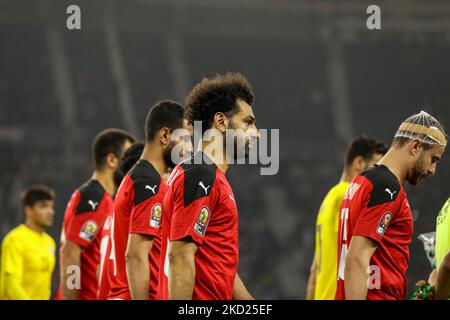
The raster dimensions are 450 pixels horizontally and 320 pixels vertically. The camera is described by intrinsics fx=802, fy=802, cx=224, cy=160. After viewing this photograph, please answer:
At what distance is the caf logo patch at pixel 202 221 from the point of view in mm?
3971

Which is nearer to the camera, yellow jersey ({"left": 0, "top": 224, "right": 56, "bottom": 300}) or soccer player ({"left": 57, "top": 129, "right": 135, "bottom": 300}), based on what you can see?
soccer player ({"left": 57, "top": 129, "right": 135, "bottom": 300})

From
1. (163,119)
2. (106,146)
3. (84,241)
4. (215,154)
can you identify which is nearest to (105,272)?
(84,241)

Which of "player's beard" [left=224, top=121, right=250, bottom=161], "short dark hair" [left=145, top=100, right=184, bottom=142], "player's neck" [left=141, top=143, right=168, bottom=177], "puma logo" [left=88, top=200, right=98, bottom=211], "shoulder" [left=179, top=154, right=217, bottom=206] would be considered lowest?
"shoulder" [left=179, top=154, right=217, bottom=206]

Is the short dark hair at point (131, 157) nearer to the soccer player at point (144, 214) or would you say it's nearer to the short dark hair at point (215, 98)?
the soccer player at point (144, 214)

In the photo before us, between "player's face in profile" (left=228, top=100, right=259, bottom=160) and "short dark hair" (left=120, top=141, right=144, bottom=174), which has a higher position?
"short dark hair" (left=120, top=141, right=144, bottom=174)

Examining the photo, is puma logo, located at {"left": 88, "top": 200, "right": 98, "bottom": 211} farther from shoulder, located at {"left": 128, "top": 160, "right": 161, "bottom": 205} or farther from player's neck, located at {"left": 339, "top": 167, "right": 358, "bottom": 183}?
player's neck, located at {"left": 339, "top": 167, "right": 358, "bottom": 183}

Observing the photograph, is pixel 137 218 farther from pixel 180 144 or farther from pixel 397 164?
pixel 397 164

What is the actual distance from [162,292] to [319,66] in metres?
21.2

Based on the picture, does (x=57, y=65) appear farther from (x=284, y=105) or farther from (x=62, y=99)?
(x=284, y=105)

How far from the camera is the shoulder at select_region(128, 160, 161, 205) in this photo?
5.14m

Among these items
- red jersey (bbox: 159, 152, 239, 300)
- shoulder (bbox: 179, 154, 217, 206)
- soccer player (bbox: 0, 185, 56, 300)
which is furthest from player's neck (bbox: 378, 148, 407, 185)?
soccer player (bbox: 0, 185, 56, 300)

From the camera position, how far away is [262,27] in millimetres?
25688

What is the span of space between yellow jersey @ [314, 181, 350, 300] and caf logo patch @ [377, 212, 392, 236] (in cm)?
193
